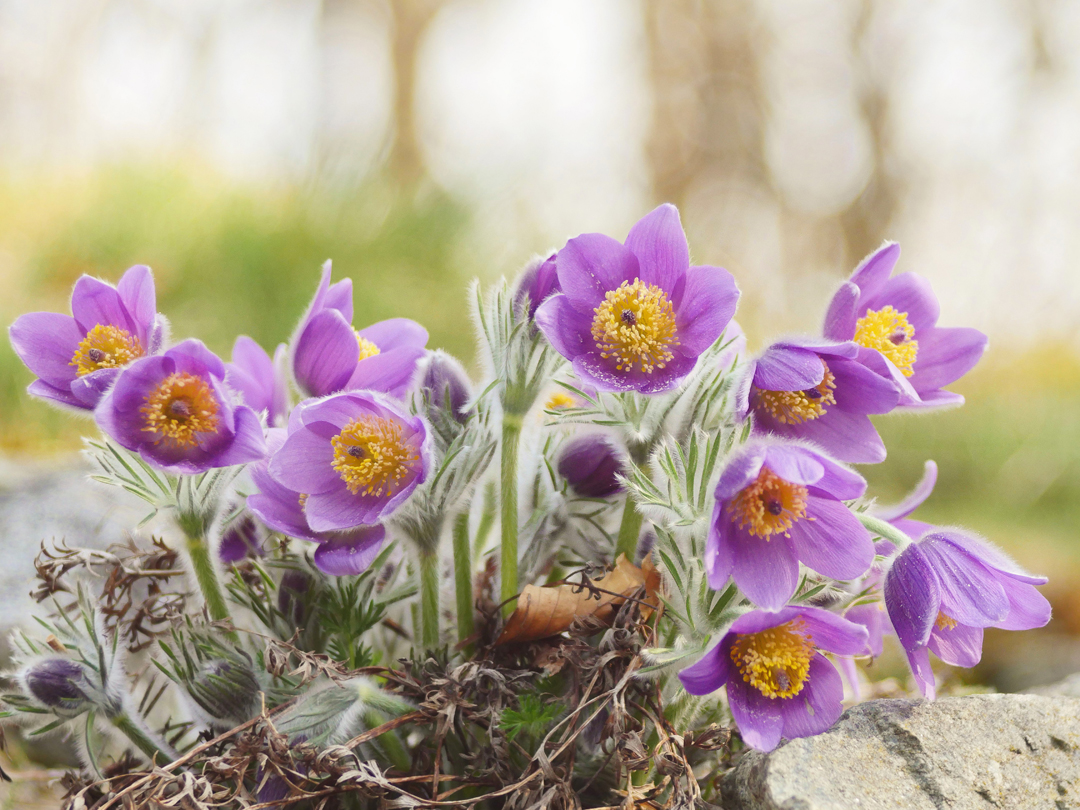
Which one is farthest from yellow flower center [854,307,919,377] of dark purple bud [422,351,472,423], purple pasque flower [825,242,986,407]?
→ dark purple bud [422,351,472,423]

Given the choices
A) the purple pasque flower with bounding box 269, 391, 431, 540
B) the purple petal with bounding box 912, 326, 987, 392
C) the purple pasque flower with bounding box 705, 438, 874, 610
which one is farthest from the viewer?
the purple petal with bounding box 912, 326, 987, 392

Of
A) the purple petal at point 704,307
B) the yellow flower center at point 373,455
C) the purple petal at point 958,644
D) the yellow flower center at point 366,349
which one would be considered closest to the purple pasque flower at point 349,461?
the yellow flower center at point 373,455

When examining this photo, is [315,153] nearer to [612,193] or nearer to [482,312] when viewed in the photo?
[612,193]

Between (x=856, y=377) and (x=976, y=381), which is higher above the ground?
(x=856, y=377)

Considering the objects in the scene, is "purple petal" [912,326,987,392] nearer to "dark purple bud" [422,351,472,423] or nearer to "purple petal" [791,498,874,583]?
"purple petal" [791,498,874,583]

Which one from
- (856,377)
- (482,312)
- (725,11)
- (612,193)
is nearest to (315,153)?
(612,193)

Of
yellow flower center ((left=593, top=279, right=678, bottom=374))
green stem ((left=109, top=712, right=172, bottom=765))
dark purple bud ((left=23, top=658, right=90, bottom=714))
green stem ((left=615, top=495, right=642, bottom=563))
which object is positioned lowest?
green stem ((left=109, top=712, right=172, bottom=765))

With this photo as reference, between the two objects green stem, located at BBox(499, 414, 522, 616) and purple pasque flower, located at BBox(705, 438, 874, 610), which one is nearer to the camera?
purple pasque flower, located at BBox(705, 438, 874, 610)
